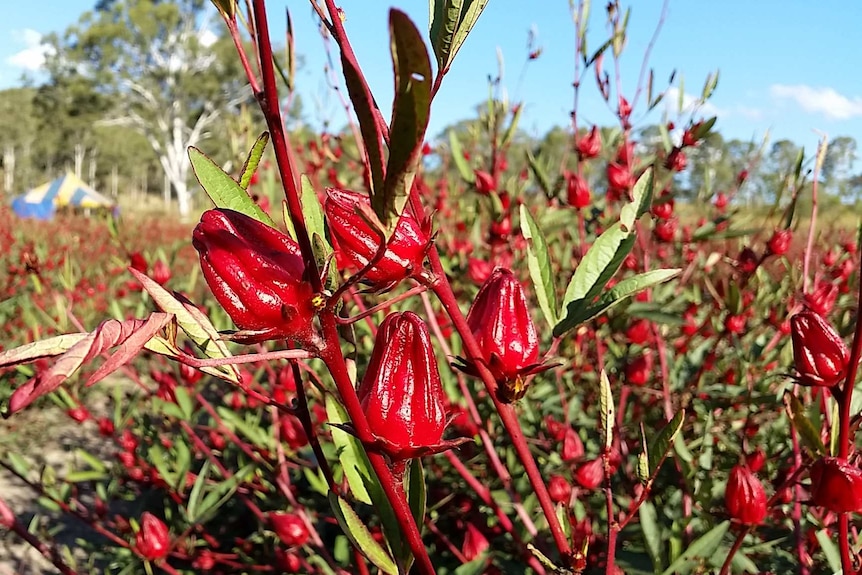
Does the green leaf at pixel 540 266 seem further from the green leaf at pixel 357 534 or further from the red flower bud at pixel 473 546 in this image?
the red flower bud at pixel 473 546

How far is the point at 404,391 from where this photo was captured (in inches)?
16.0

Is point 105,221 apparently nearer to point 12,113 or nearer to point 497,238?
point 497,238

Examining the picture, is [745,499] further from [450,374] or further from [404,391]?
[450,374]

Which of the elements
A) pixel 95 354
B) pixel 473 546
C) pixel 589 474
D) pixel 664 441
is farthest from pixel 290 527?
pixel 95 354

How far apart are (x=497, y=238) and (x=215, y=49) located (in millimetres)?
24759

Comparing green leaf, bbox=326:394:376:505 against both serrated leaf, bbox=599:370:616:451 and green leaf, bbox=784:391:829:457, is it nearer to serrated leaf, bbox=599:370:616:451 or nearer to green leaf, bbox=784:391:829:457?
serrated leaf, bbox=599:370:616:451

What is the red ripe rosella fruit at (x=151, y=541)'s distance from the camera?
1.14 metres

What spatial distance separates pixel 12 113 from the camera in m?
25.8

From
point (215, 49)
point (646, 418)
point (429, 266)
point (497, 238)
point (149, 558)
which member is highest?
point (215, 49)

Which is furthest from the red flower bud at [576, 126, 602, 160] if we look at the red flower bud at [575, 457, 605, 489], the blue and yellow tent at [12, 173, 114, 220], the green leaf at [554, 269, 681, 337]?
the blue and yellow tent at [12, 173, 114, 220]

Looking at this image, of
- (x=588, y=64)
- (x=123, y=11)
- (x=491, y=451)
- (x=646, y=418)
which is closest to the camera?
(x=491, y=451)

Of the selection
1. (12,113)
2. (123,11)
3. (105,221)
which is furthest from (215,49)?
(105,221)

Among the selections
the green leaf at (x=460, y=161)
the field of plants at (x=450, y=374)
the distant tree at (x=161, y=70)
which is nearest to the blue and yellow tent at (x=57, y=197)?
the distant tree at (x=161, y=70)

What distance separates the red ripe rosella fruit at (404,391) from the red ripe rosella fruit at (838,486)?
0.36 metres
